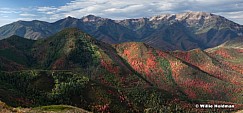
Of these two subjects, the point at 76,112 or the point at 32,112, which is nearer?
the point at 32,112

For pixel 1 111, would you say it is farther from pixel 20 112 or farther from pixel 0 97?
pixel 0 97

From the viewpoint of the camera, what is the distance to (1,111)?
271 feet

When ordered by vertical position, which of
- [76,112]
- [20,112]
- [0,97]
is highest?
[20,112]

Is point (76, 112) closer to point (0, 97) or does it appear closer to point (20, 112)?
point (20, 112)

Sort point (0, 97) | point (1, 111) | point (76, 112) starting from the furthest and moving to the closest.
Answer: point (0, 97)
point (76, 112)
point (1, 111)

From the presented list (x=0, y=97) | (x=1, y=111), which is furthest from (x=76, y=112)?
(x=0, y=97)

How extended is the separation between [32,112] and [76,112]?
74.1 ft

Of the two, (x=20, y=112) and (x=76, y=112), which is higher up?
(x=20, y=112)

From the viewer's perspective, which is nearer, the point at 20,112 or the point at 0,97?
the point at 20,112

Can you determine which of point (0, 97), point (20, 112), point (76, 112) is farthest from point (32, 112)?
point (0, 97)

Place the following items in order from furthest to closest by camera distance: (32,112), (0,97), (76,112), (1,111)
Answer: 1. (0,97)
2. (76,112)
3. (32,112)
4. (1,111)

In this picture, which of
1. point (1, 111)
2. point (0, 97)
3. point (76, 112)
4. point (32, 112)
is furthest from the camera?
point (0, 97)

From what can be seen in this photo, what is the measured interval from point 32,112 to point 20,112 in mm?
4483

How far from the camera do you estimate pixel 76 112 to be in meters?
109
